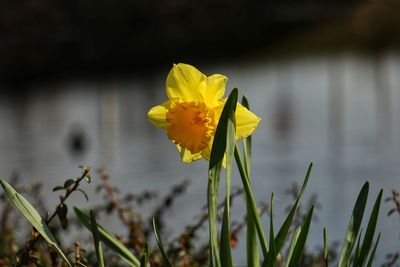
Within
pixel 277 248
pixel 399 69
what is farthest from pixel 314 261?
pixel 399 69

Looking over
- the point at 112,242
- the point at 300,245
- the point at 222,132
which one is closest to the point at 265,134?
the point at 112,242

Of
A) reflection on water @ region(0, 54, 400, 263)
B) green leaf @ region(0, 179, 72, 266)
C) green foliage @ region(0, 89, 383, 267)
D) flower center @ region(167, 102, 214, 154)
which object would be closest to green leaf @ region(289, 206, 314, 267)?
green foliage @ region(0, 89, 383, 267)

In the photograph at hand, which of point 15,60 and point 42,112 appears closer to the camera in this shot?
point 42,112

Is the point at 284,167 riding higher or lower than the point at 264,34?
lower

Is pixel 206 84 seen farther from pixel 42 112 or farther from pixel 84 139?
pixel 42 112

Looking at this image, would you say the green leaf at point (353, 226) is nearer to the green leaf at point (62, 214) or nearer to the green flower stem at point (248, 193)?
the green flower stem at point (248, 193)

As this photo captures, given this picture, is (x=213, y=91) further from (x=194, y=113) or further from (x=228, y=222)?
(x=228, y=222)

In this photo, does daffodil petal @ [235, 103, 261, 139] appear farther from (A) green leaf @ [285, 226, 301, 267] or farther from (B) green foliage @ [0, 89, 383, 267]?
(A) green leaf @ [285, 226, 301, 267]

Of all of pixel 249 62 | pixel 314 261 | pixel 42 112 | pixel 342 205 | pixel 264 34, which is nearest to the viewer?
pixel 314 261
